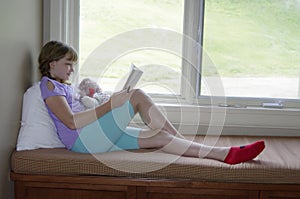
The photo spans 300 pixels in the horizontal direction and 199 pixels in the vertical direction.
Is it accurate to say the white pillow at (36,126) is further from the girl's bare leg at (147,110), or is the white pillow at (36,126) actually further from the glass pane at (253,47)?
the glass pane at (253,47)

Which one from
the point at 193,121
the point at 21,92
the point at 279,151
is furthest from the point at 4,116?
the point at 279,151

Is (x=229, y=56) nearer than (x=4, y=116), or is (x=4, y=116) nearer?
(x=4, y=116)

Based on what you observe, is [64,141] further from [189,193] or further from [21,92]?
[189,193]

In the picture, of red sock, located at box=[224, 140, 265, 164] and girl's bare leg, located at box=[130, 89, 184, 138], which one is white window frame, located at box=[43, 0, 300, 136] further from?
red sock, located at box=[224, 140, 265, 164]

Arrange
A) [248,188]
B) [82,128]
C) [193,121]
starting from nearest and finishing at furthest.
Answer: [248,188]
[82,128]
[193,121]

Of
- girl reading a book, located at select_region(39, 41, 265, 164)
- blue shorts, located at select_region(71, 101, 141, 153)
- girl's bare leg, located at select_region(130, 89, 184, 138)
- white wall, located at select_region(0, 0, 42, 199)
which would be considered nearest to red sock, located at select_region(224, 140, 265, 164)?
girl reading a book, located at select_region(39, 41, 265, 164)

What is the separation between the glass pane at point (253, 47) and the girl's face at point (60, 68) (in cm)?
96

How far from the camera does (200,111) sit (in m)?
2.99

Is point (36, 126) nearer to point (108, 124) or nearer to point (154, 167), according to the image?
point (108, 124)

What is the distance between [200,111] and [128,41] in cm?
67

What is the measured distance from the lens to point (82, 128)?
242cm

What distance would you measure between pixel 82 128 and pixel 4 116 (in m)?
0.40

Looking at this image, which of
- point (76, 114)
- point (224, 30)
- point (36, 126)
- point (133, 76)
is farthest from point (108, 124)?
point (224, 30)

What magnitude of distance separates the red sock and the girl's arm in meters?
0.63
